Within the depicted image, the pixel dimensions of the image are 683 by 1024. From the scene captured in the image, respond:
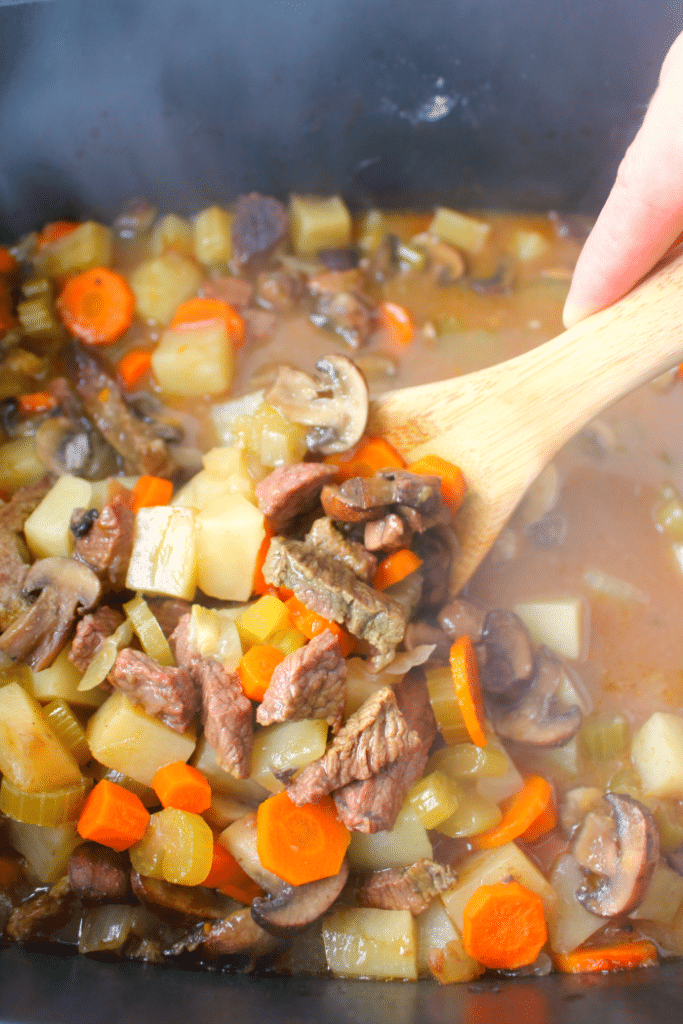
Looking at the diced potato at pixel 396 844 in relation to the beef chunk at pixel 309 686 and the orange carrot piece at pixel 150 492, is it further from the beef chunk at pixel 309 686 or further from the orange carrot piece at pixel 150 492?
the orange carrot piece at pixel 150 492

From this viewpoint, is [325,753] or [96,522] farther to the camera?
[96,522]

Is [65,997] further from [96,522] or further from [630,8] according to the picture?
[630,8]

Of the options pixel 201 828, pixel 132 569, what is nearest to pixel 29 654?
pixel 132 569

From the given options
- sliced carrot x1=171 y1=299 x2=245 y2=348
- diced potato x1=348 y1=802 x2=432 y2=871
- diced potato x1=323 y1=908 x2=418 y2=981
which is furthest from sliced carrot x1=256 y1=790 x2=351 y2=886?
sliced carrot x1=171 y1=299 x2=245 y2=348

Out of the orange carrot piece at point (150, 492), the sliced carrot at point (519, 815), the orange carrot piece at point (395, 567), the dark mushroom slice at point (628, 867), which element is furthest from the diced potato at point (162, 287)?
the dark mushroom slice at point (628, 867)

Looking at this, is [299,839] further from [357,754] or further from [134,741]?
[134,741]
